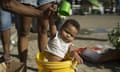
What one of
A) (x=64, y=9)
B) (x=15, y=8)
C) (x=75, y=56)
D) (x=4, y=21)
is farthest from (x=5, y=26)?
(x=15, y=8)

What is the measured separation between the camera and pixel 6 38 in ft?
14.8

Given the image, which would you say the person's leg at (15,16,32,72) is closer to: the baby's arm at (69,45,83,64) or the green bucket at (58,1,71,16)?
the green bucket at (58,1,71,16)

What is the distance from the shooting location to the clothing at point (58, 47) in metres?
3.31

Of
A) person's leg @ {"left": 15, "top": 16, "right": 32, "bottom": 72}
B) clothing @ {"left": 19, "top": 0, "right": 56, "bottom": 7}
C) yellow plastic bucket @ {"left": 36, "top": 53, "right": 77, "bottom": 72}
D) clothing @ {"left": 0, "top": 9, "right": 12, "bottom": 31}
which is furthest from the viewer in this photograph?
clothing @ {"left": 0, "top": 9, "right": 12, "bottom": 31}

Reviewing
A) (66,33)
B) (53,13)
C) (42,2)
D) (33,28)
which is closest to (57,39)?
(66,33)

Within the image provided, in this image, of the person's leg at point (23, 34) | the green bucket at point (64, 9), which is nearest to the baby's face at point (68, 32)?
the green bucket at point (64, 9)

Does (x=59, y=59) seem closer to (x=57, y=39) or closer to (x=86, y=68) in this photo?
(x=57, y=39)

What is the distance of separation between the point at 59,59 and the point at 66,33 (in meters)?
0.27

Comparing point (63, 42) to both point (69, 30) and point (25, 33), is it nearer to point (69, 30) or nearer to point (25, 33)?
point (69, 30)

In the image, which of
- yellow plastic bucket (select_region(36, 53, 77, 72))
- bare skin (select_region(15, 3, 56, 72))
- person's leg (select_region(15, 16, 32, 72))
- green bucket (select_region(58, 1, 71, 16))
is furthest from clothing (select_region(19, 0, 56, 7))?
yellow plastic bucket (select_region(36, 53, 77, 72))

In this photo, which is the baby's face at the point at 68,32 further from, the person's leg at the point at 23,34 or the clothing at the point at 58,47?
the person's leg at the point at 23,34

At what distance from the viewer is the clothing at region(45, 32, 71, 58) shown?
10.8 ft

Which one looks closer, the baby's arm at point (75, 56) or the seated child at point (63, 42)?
the baby's arm at point (75, 56)

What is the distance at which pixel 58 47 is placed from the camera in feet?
10.9
